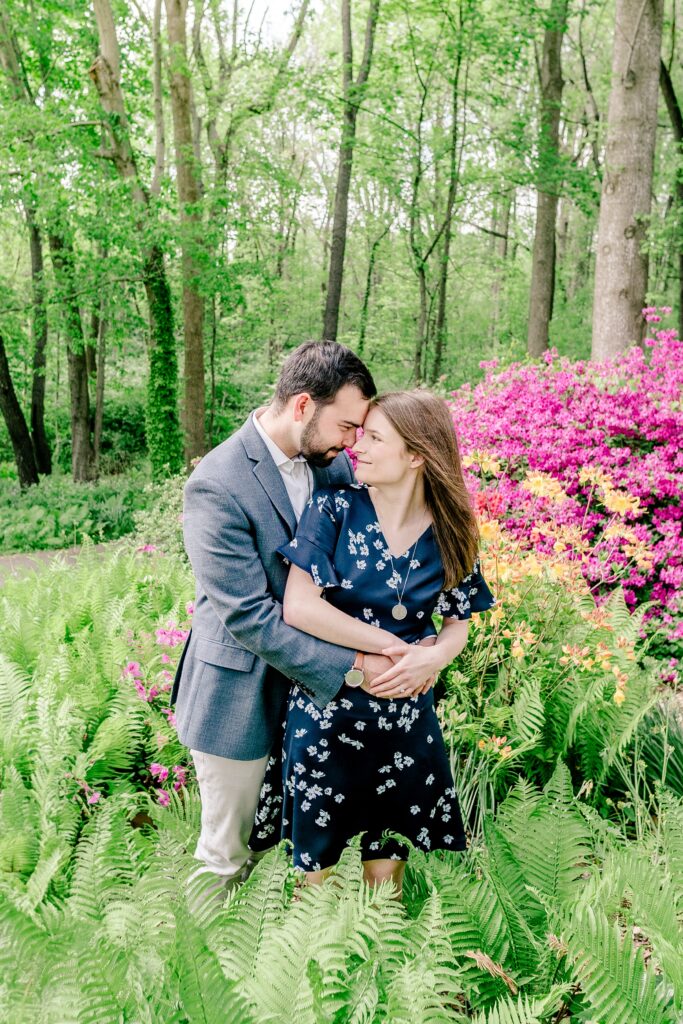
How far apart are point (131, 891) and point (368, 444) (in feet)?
4.80

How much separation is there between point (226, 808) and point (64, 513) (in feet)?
31.7

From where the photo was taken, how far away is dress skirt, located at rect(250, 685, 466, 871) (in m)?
2.12

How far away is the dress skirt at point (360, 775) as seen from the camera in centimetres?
212

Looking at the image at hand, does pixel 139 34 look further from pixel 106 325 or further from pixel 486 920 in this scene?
pixel 486 920

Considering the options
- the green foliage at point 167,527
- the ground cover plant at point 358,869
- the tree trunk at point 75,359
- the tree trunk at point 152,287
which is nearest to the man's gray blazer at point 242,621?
the ground cover plant at point 358,869

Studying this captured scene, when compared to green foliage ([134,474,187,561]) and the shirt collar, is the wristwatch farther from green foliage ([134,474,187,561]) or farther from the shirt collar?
green foliage ([134,474,187,561])

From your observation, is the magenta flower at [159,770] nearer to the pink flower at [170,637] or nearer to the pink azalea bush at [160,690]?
the pink azalea bush at [160,690]

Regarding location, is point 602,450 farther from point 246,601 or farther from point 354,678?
point 246,601

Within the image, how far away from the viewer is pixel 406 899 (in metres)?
2.45

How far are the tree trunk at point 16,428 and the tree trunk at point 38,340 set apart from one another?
81 cm

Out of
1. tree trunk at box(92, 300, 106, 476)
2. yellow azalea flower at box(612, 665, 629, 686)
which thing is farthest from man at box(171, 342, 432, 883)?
tree trunk at box(92, 300, 106, 476)

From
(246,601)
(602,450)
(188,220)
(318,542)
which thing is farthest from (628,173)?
(246,601)

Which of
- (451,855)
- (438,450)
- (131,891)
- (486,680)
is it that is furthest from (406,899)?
(438,450)

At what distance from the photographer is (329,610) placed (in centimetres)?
204
